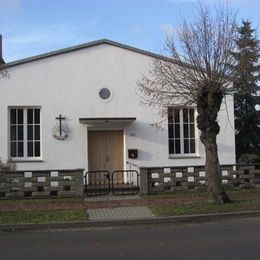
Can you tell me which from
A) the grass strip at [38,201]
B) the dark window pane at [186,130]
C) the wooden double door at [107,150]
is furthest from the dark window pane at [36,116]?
the dark window pane at [186,130]

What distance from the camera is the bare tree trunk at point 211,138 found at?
15570 mm

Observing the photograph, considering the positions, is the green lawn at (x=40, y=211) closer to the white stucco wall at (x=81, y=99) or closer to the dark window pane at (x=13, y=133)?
the white stucco wall at (x=81, y=99)

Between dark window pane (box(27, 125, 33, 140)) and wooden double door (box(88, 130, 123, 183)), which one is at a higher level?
dark window pane (box(27, 125, 33, 140))

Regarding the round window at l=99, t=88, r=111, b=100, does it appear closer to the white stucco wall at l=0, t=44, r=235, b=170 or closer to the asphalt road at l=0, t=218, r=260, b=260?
the white stucco wall at l=0, t=44, r=235, b=170

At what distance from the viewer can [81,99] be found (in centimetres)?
2084

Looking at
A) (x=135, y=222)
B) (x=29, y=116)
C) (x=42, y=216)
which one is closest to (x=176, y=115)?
(x=29, y=116)

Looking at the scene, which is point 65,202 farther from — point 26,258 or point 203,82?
point 26,258

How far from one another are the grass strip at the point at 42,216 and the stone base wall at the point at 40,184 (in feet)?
10.2

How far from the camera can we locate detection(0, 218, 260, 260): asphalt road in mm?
8906

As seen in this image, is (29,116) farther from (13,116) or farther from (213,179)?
(213,179)

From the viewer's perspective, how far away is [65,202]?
1675 centimetres

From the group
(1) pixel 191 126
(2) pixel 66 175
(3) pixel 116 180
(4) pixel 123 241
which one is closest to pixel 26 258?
(4) pixel 123 241

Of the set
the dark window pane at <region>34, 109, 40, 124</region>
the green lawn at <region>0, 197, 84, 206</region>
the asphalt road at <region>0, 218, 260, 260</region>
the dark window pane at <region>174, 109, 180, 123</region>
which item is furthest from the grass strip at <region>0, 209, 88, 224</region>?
the dark window pane at <region>174, 109, 180, 123</region>

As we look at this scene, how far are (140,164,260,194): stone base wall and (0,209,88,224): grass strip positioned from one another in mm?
4166
